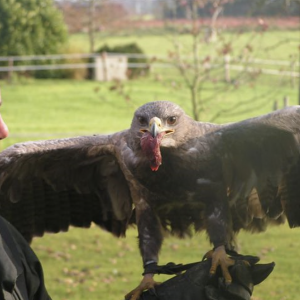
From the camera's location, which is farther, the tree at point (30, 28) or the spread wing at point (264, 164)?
the tree at point (30, 28)

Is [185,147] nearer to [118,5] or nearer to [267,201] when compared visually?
[267,201]

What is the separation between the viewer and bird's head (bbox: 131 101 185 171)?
4.28 metres

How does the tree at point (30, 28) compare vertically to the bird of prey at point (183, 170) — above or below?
below

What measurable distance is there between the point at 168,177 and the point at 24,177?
1.22 metres

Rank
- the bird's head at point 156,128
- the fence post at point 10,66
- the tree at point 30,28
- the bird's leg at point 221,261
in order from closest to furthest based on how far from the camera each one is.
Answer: the bird's leg at point 221,261 < the bird's head at point 156,128 < the tree at point 30,28 < the fence post at point 10,66

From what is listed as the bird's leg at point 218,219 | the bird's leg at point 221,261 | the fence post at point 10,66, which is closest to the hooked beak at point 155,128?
the bird's leg at point 218,219

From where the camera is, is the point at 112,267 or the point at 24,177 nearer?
the point at 24,177

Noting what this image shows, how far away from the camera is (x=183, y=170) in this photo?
15.1 feet

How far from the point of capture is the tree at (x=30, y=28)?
888 inches

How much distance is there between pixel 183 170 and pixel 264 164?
522 mm

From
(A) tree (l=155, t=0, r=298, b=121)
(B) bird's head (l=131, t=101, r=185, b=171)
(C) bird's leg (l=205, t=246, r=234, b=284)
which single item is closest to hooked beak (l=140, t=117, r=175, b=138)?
(B) bird's head (l=131, t=101, r=185, b=171)

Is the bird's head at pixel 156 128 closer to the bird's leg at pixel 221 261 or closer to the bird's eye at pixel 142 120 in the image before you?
the bird's eye at pixel 142 120

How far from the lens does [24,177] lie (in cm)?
531

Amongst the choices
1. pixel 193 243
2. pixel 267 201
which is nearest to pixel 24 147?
pixel 267 201
